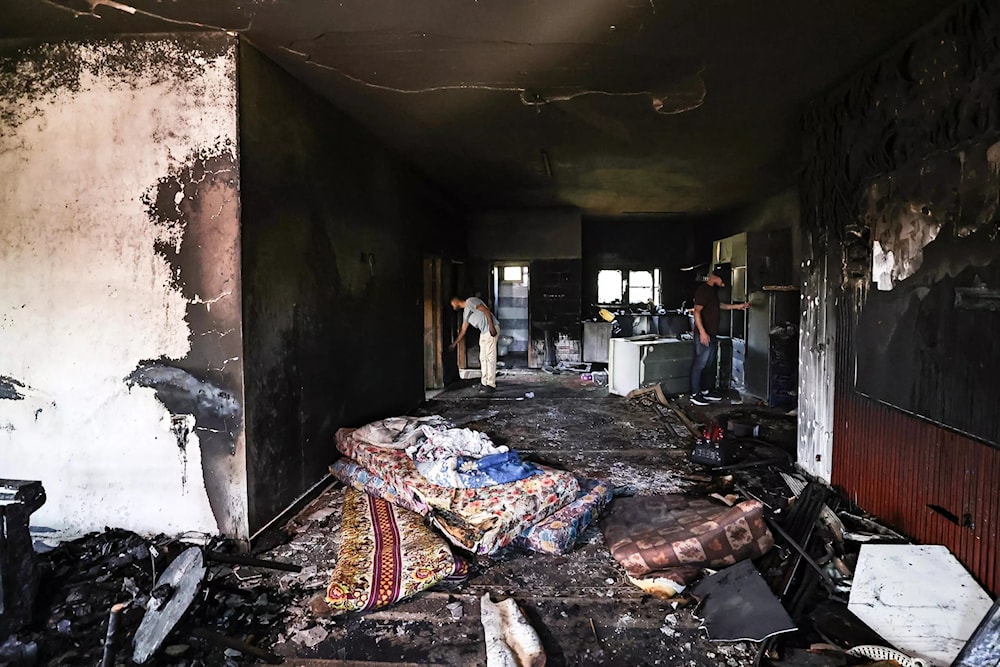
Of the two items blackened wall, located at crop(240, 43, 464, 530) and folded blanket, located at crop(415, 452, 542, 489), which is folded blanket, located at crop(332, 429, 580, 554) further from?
blackened wall, located at crop(240, 43, 464, 530)

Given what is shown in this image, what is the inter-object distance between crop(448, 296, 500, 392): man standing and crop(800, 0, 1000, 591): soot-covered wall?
176 inches

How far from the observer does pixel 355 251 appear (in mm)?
4598

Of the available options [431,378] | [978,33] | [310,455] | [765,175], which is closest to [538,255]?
[431,378]

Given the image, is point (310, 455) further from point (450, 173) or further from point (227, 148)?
point (450, 173)

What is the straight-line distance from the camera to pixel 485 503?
3184mm

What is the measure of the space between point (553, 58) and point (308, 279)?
7.09 feet

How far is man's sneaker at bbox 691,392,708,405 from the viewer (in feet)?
23.1

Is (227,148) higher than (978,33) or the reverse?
the reverse

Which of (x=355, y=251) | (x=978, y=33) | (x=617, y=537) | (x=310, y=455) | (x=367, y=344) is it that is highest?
(x=978, y=33)

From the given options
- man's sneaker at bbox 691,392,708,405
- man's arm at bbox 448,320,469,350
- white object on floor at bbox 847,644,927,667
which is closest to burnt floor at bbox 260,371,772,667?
white object on floor at bbox 847,644,927,667

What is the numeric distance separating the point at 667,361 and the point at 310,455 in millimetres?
5145

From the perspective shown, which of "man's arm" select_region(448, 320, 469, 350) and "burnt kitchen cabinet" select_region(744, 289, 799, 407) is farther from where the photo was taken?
"man's arm" select_region(448, 320, 469, 350)

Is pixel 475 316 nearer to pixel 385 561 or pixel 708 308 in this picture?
pixel 708 308

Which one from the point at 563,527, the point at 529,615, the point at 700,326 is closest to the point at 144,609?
the point at 529,615
